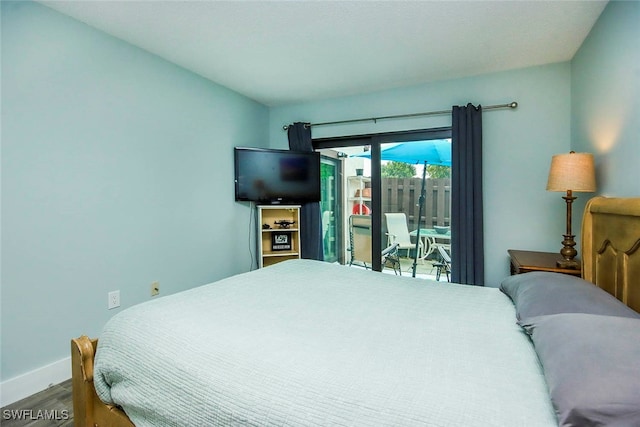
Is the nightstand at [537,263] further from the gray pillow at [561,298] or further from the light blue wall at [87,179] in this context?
the light blue wall at [87,179]

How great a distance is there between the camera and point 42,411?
1776mm

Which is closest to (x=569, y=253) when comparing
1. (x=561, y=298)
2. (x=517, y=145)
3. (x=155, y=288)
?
(x=517, y=145)

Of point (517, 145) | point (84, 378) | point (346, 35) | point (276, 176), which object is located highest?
point (346, 35)

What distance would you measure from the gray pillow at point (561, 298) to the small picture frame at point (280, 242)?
2634 mm

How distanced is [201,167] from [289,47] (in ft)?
4.67

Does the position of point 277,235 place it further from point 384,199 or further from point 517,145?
point 517,145

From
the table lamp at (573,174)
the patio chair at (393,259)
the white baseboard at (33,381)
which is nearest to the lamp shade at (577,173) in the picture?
the table lamp at (573,174)

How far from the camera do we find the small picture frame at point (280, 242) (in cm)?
376

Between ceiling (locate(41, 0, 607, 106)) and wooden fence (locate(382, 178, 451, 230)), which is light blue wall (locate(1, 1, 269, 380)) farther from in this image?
wooden fence (locate(382, 178, 451, 230))

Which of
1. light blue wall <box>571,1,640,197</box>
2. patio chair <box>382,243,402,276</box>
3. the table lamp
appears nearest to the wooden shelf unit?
patio chair <box>382,243,402,276</box>

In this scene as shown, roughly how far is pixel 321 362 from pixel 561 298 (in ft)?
3.15

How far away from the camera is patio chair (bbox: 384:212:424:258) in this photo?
11.7 ft

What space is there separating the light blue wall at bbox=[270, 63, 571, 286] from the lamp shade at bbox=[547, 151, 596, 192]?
Result: 0.85 metres

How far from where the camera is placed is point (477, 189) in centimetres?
294
